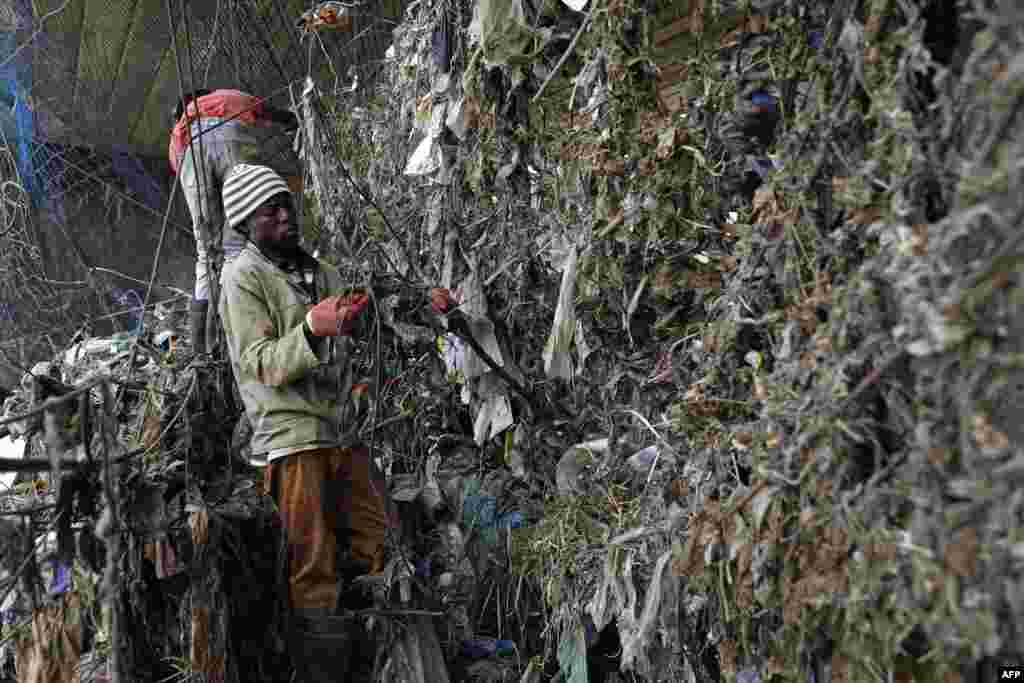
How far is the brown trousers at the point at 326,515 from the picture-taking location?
8.21 feet

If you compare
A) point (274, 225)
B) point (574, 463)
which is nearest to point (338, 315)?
point (274, 225)

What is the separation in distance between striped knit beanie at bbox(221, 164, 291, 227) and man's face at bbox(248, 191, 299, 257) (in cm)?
2

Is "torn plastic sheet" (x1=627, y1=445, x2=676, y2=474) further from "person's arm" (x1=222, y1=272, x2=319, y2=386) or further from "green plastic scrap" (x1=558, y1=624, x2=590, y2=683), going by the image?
"person's arm" (x1=222, y1=272, x2=319, y2=386)

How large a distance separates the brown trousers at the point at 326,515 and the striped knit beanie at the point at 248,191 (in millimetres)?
732

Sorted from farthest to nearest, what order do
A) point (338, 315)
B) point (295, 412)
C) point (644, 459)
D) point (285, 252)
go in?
point (285, 252)
point (295, 412)
point (338, 315)
point (644, 459)

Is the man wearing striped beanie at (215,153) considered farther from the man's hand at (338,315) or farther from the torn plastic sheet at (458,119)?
the torn plastic sheet at (458,119)

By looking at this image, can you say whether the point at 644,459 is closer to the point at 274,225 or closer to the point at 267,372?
the point at 267,372

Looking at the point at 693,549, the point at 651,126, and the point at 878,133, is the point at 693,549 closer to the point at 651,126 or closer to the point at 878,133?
the point at 878,133

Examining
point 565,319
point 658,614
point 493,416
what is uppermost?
point 565,319

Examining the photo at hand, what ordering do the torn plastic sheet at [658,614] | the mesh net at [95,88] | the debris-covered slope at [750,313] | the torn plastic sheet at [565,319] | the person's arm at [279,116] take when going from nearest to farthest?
1. the debris-covered slope at [750,313]
2. the torn plastic sheet at [658,614]
3. the torn plastic sheet at [565,319]
4. the person's arm at [279,116]
5. the mesh net at [95,88]

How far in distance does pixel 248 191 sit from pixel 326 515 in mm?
965

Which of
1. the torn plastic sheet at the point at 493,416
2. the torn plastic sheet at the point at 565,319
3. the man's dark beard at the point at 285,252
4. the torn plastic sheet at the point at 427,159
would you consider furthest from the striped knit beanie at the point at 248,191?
the torn plastic sheet at the point at 565,319

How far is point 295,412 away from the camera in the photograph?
2516 mm

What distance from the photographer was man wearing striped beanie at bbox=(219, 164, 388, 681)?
2486 mm
